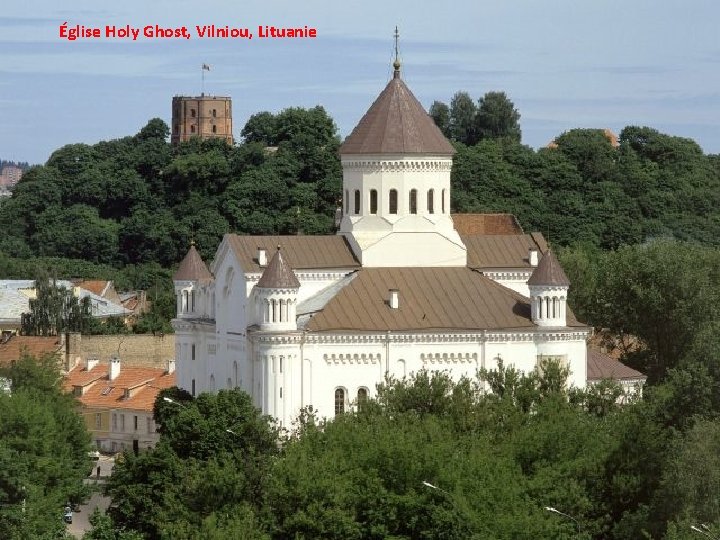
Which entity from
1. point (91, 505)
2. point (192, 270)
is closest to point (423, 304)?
point (192, 270)

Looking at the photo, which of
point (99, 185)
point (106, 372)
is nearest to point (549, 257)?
point (106, 372)

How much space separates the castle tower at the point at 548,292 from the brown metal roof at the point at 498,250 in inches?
110

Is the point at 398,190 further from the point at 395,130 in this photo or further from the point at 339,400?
the point at 339,400

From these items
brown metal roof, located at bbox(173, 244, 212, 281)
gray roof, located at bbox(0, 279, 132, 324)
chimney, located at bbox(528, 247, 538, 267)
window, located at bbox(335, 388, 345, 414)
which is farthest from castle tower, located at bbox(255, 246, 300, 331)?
gray roof, located at bbox(0, 279, 132, 324)

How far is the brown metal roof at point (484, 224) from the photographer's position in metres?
89.6

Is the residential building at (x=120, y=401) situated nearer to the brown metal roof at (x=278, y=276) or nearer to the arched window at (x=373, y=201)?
the arched window at (x=373, y=201)

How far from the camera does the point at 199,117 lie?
146m

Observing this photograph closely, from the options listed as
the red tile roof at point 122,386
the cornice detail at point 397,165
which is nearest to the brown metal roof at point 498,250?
the cornice detail at point 397,165

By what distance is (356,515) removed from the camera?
54.2 m

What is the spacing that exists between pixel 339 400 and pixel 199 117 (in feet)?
263

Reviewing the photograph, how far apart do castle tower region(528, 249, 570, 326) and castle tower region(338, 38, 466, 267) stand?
2911 millimetres

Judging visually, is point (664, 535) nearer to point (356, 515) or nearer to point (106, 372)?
point (356, 515)

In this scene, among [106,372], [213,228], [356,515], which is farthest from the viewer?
[213,228]

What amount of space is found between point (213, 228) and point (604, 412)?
159ft
